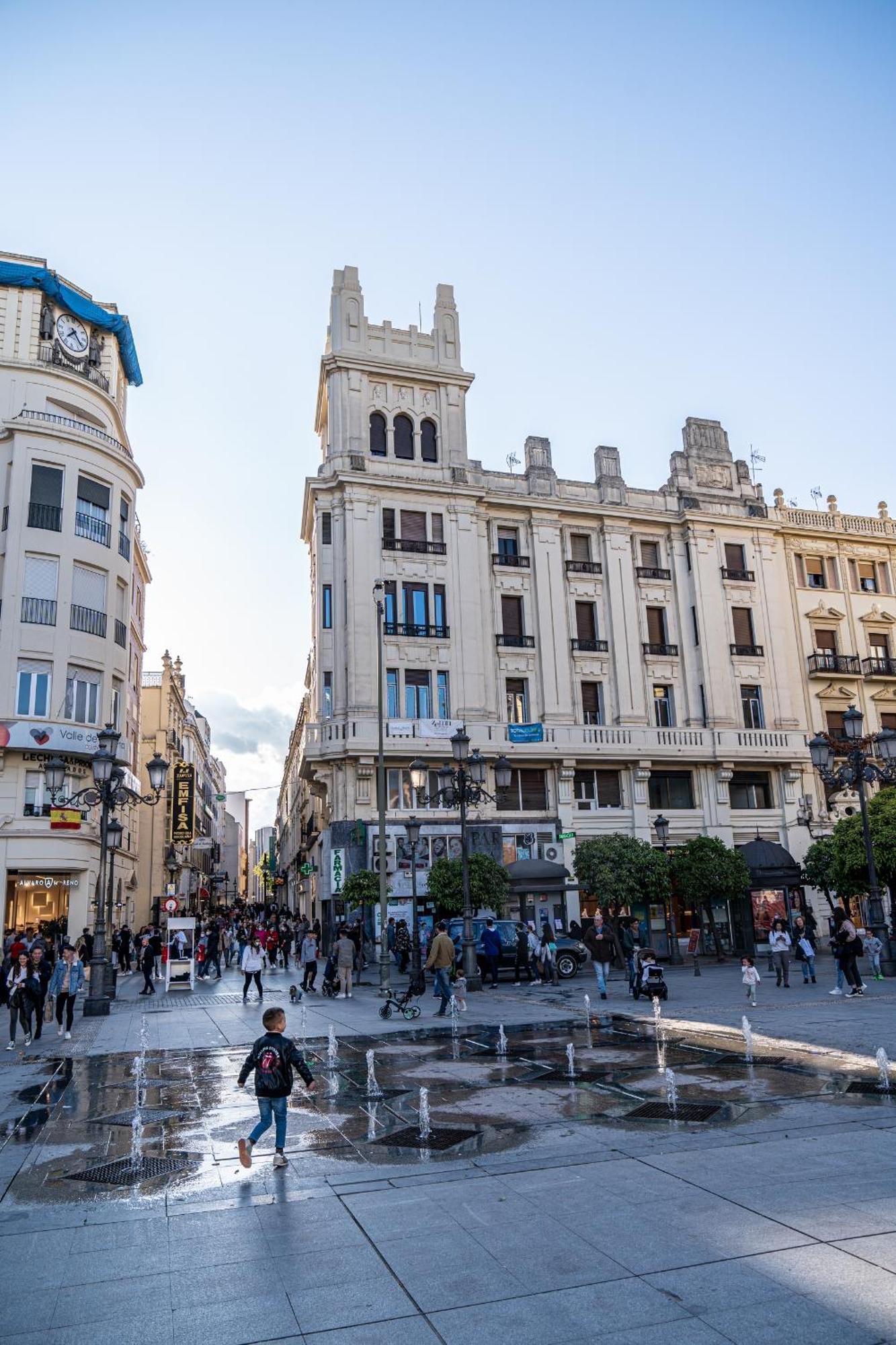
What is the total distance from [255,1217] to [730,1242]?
3186mm

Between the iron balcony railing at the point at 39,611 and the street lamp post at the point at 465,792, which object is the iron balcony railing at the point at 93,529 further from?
the street lamp post at the point at 465,792

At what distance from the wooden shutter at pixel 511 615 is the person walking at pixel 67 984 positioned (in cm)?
2558

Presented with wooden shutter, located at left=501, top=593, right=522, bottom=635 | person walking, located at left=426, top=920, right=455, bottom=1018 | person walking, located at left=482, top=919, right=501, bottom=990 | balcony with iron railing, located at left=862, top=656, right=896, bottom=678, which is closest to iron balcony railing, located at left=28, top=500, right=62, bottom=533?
wooden shutter, located at left=501, top=593, right=522, bottom=635

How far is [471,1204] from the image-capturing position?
6.75 m

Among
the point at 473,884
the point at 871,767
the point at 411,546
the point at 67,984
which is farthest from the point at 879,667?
the point at 67,984

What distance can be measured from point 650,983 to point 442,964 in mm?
4362

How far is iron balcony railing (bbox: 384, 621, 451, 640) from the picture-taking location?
124 ft

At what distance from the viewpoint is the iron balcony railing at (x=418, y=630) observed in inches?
1492

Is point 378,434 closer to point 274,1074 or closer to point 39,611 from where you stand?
point 39,611

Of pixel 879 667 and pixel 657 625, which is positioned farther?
pixel 879 667

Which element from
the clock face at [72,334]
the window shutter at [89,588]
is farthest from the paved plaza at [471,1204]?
the clock face at [72,334]

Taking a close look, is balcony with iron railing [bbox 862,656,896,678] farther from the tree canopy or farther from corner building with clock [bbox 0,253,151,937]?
corner building with clock [bbox 0,253,151,937]

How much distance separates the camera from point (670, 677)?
139 feet

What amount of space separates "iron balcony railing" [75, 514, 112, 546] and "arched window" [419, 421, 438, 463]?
13.3 metres
